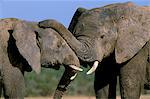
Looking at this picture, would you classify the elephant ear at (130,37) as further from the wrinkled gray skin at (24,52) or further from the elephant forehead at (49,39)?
the elephant forehead at (49,39)

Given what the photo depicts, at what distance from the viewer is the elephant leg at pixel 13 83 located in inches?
463

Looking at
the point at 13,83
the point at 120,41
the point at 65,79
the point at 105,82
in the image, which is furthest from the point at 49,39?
the point at 105,82

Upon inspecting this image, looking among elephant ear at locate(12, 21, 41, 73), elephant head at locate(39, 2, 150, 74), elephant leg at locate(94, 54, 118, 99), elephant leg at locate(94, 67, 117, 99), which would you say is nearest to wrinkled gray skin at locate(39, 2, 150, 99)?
elephant head at locate(39, 2, 150, 74)

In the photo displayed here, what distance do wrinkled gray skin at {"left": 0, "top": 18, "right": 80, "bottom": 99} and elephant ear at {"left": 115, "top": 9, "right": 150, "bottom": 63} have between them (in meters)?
1.03

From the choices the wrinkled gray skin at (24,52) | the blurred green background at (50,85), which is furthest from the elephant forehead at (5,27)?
the blurred green background at (50,85)

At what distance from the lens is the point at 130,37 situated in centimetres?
1298

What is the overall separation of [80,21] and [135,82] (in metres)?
1.54

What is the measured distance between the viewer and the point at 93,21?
12.9 metres

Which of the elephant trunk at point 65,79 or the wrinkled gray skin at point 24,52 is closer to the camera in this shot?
the wrinkled gray skin at point 24,52

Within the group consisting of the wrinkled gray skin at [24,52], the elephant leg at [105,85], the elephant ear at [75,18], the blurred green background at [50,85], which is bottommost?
the blurred green background at [50,85]

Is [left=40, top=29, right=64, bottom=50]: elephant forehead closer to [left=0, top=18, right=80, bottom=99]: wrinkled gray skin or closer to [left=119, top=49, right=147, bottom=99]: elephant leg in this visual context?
[left=0, top=18, right=80, bottom=99]: wrinkled gray skin

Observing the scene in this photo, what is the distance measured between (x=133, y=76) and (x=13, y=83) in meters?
2.34

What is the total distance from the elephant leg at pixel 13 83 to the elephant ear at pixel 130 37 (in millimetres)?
1989

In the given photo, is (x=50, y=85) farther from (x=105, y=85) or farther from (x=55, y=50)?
(x=55, y=50)
